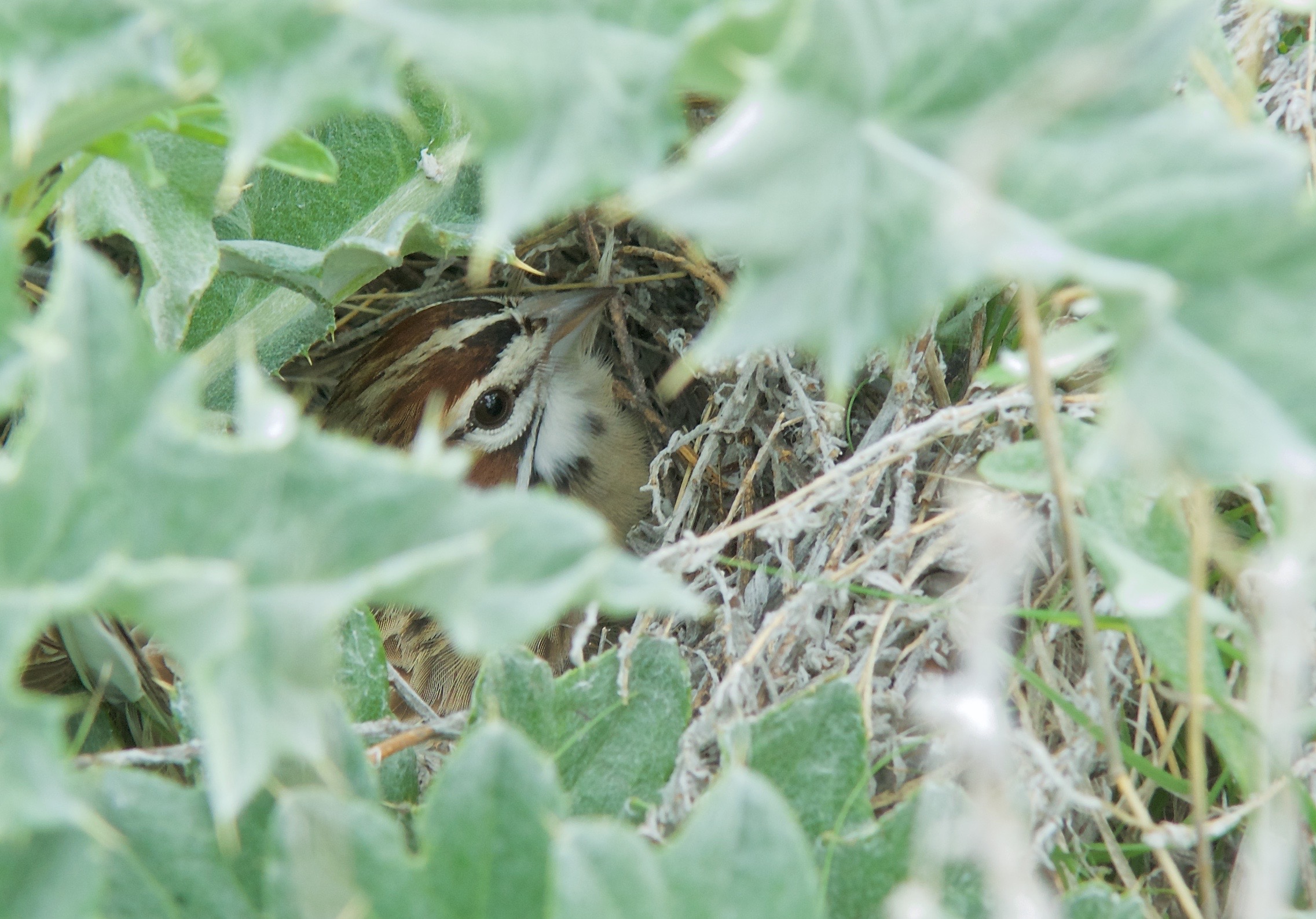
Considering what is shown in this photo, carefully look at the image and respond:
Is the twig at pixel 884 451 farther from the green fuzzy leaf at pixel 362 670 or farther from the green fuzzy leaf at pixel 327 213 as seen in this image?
the green fuzzy leaf at pixel 327 213

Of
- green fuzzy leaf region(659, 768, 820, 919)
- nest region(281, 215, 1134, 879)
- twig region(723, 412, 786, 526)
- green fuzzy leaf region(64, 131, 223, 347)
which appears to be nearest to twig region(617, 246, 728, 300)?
nest region(281, 215, 1134, 879)

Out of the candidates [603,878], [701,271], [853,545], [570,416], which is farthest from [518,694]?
[570,416]

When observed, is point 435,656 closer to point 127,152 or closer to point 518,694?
point 518,694

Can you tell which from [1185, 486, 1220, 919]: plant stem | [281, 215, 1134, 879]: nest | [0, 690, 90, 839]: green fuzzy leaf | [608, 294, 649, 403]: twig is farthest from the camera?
[608, 294, 649, 403]: twig

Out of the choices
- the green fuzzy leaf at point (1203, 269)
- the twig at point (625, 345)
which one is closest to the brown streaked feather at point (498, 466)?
the twig at point (625, 345)

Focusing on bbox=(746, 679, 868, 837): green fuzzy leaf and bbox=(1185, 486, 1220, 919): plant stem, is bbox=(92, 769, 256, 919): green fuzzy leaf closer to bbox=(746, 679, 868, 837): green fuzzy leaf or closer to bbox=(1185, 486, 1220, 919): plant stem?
bbox=(746, 679, 868, 837): green fuzzy leaf

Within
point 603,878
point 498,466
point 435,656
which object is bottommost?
point 435,656
